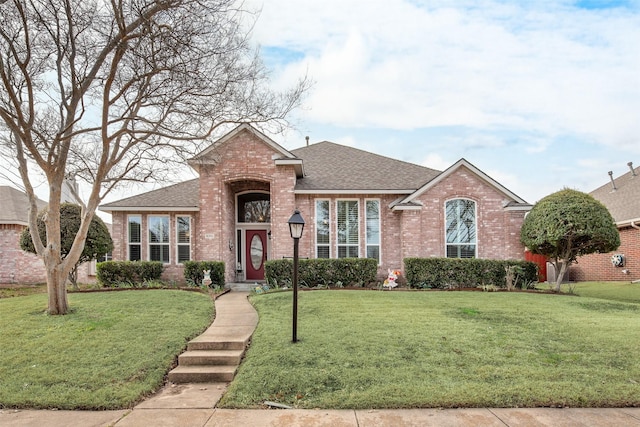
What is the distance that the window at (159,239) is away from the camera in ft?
55.4

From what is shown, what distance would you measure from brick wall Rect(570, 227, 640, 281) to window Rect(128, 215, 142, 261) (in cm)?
2038

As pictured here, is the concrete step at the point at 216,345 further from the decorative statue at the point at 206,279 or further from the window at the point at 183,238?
the window at the point at 183,238

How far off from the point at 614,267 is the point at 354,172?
502 inches

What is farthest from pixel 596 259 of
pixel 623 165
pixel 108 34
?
pixel 108 34

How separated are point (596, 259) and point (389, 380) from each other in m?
18.4

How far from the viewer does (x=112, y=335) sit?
7.79m

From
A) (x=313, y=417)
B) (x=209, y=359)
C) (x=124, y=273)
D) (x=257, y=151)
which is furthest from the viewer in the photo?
(x=257, y=151)

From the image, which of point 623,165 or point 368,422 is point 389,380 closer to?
point 368,422

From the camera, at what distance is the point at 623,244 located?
59.9 feet

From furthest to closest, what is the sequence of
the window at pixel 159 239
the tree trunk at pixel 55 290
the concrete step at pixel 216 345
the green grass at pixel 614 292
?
the window at pixel 159 239
the green grass at pixel 614 292
the tree trunk at pixel 55 290
the concrete step at pixel 216 345

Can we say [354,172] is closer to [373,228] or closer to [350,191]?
[350,191]

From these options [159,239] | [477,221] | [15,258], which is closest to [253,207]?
[159,239]

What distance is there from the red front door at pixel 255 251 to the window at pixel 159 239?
3.35 meters

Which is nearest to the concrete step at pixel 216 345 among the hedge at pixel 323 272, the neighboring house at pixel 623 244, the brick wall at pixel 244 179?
the hedge at pixel 323 272
